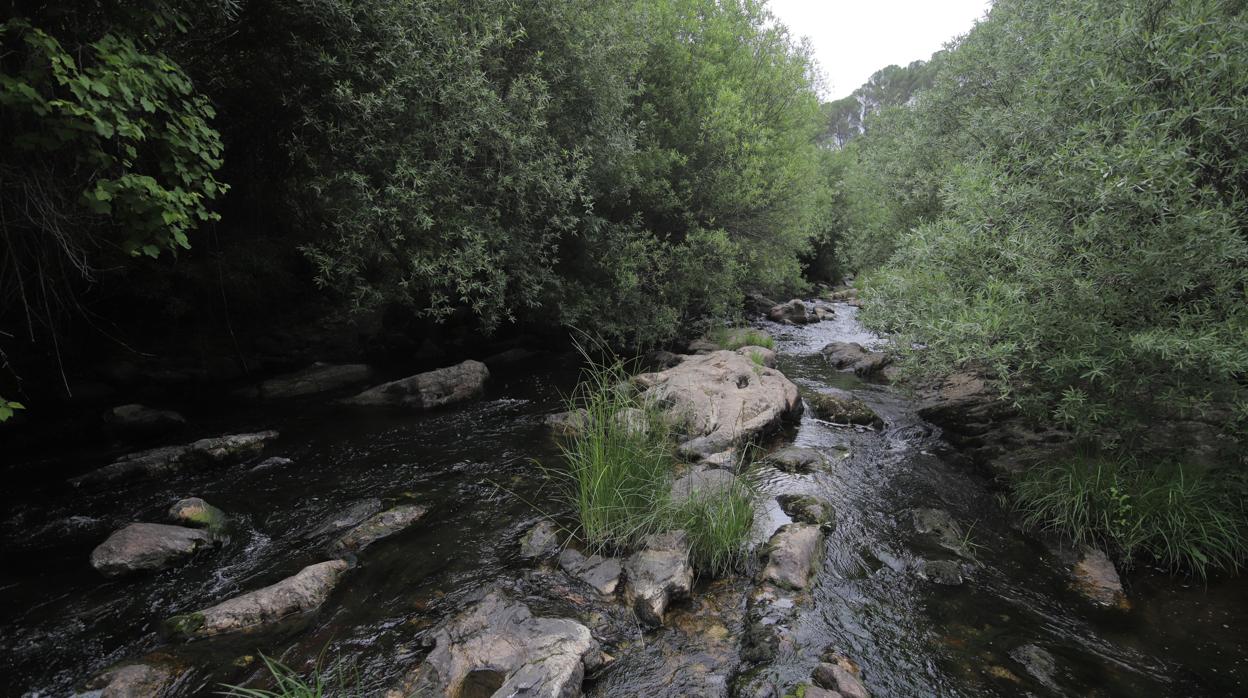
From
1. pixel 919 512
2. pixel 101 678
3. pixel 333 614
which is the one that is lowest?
pixel 919 512

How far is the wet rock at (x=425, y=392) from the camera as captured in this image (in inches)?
450

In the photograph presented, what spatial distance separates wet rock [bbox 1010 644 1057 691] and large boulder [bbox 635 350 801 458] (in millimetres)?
3999

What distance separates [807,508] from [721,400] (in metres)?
3.36

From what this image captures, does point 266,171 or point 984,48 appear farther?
point 984,48

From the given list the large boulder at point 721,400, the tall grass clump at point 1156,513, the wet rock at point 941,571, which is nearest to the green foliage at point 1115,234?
the tall grass clump at point 1156,513

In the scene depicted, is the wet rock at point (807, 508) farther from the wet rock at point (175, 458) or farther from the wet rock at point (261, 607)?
the wet rock at point (175, 458)

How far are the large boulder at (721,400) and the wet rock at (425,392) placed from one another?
3.99 m

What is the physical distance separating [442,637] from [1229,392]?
8.23 metres

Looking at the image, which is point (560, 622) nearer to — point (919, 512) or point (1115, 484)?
point (919, 512)

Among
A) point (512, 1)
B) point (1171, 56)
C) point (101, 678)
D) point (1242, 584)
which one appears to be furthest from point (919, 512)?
point (512, 1)

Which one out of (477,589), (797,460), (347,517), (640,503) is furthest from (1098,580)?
(347,517)

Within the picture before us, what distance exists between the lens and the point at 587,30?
12.6 metres

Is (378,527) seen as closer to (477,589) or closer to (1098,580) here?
(477,589)

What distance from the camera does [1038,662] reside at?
4473mm
